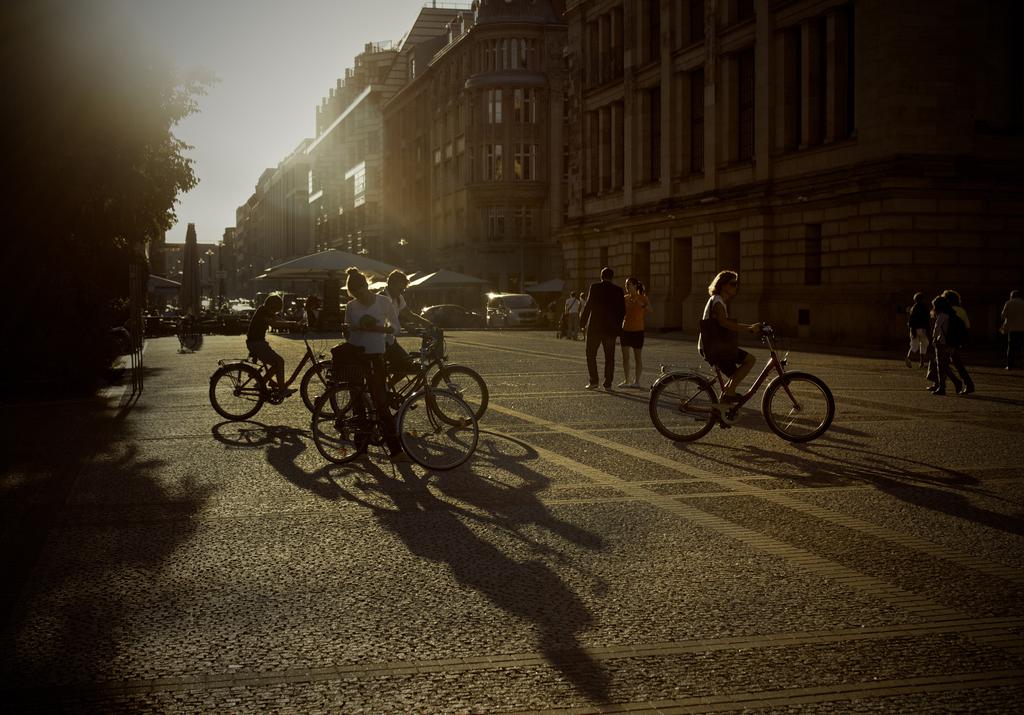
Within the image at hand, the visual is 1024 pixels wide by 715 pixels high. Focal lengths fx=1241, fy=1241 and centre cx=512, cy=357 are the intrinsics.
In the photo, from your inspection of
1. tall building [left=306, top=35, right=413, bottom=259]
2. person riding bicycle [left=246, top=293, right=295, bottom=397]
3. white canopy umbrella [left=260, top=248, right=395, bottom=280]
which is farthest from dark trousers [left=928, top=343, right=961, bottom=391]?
tall building [left=306, top=35, right=413, bottom=259]

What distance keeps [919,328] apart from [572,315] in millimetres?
17180

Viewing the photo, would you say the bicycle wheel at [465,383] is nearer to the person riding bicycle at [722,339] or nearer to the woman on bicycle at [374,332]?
the woman on bicycle at [374,332]

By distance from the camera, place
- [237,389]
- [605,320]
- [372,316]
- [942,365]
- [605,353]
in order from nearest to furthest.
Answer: [372,316]
[237,389]
[942,365]
[605,320]
[605,353]

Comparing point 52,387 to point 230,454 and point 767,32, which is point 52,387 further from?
point 767,32

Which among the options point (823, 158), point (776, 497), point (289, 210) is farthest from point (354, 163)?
point (776, 497)

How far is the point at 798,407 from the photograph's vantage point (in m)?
11.9

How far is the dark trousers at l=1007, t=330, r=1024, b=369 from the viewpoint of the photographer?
2309 cm

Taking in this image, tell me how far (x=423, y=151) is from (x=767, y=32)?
51910mm

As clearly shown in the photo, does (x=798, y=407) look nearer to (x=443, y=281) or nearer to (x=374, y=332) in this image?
(x=374, y=332)

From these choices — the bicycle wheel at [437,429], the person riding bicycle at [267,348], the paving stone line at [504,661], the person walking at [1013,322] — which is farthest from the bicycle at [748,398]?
the person walking at [1013,322]

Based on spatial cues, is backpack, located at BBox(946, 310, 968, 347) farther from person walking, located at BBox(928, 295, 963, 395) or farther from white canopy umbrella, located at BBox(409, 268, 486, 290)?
white canopy umbrella, located at BBox(409, 268, 486, 290)

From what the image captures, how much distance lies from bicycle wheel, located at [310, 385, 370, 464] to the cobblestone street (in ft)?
0.58

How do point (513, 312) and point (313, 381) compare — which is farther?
point (513, 312)

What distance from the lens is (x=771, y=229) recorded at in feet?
130
